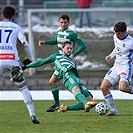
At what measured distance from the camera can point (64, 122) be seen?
11.0 m

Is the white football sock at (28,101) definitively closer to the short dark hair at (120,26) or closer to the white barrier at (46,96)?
the short dark hair at (120,26)

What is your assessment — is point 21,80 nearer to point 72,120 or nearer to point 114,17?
point 72,120

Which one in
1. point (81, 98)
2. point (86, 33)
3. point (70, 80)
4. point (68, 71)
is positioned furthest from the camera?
point (86, 33)

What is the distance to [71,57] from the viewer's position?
39.2 ft

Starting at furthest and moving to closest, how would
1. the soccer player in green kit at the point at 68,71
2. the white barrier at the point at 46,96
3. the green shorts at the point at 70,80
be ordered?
the white barrier at the point at 46,96, the green shorts at the point at 70,80, the soccer player in green kit at the point at 68,71

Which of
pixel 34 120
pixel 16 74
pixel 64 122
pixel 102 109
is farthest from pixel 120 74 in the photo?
pixel 16 74

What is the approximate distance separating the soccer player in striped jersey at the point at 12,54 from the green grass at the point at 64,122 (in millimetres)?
425

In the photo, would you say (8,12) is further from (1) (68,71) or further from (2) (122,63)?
(2) (122,63)

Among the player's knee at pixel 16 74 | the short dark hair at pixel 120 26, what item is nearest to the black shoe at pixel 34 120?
the player's knee at pixel 16 74

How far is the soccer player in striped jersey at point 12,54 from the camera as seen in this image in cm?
1054

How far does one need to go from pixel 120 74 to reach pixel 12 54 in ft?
7.76

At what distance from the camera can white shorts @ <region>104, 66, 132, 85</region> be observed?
39.3 feet

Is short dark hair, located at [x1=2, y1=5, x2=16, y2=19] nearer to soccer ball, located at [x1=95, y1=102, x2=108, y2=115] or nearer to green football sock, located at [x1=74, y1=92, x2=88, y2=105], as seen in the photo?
green football sock, located at [x1=74, y1=92, x2=88, y2=105]

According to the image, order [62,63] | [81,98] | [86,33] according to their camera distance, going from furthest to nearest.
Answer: [86,33], [62,63], [81,98]
